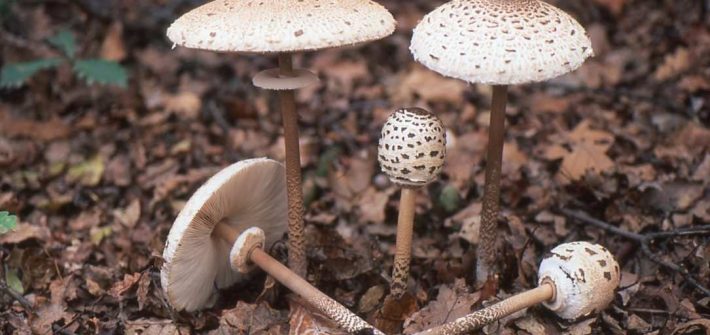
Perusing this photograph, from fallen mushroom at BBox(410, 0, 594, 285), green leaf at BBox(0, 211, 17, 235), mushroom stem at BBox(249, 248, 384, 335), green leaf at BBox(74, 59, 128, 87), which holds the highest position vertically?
fallen mushroom at BBox(410, 0, 594, 285)

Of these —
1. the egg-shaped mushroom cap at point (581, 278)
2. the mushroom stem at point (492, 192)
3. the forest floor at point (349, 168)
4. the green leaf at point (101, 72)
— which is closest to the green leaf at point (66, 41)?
the green leaf at point (101, 72)

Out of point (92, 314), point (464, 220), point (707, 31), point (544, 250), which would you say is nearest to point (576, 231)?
point (544, 250)

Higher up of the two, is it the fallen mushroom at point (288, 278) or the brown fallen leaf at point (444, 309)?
the fallen mushroom at point (288, 278)

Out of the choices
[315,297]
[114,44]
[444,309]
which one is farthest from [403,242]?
[114,44]

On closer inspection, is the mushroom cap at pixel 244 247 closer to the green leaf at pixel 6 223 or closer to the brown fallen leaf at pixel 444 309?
the brown fallen leaf at pixel 444 309

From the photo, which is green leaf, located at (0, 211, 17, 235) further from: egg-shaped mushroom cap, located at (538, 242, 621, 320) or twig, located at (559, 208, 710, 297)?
twig, located at (559, 208, 710, 297)

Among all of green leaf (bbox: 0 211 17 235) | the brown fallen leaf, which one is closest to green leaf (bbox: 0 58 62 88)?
green leaf (bbox: 0 211 17 235)
